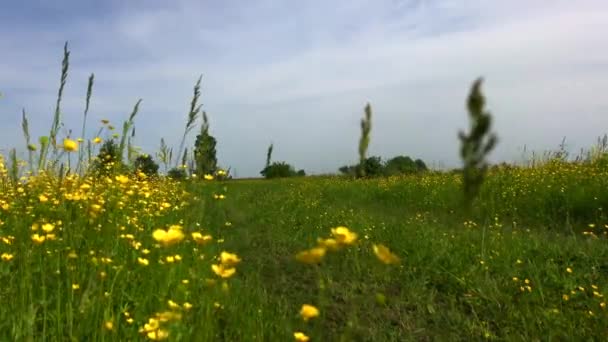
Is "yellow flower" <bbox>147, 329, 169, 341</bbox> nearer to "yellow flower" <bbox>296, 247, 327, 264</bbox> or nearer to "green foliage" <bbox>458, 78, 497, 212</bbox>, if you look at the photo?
"yellow flower" <bbox>296, 247, 327, 264</bbox>

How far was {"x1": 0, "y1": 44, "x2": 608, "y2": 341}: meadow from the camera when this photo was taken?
2037 mm

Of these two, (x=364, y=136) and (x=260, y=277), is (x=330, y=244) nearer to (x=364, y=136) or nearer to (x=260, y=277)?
(x=364, y=136)

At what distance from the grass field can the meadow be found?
1 centimetres

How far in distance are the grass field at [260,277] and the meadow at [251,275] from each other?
0.01 metres

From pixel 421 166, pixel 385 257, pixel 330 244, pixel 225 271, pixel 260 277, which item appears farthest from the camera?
pixel 421 166

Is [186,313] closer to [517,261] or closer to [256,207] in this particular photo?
[517,261]

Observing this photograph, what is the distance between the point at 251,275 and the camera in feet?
11.5

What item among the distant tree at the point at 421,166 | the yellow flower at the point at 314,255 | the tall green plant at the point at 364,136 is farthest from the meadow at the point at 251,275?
the distant tree at the point at 421,166

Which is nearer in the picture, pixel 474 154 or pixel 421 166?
pixel 474 154

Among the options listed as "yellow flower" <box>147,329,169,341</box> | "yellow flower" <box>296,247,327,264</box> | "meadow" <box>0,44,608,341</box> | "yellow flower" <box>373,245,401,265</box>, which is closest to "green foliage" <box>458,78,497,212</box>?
"meadow" <box>0,44,608,341</box>

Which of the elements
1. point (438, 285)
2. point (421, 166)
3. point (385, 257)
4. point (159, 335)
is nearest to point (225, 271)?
point (159, 335)

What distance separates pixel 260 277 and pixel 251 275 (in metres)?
0.24

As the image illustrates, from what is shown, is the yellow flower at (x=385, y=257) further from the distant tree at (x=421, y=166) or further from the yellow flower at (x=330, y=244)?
the distant tree at (x=421, y=166)

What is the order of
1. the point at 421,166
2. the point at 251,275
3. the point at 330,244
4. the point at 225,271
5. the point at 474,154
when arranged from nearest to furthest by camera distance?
the point at 474,154
the point at 330,244
the point at 225,271
the point at 251,275
the point at 421,166
